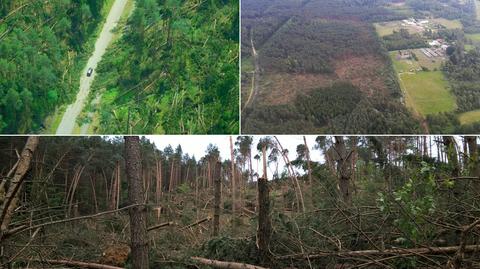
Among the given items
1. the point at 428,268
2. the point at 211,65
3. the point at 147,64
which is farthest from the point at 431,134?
the point at 147,64

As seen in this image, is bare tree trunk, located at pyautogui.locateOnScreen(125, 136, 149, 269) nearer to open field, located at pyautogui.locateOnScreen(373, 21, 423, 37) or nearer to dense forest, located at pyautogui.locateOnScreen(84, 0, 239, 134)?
dense forest, located at pyautogui.locateOnScreen(84, 0, 239, 134)

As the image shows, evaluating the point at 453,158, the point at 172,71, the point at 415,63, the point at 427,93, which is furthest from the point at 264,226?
the point at 415,63

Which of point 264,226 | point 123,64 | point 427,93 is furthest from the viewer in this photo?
point 123,64

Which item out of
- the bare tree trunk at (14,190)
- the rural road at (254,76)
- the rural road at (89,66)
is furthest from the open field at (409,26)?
the bare tree trunk at (14,190)

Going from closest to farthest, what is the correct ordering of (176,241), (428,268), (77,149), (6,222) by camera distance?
(6,222) < (428,268) < (176,241) < (77,149)

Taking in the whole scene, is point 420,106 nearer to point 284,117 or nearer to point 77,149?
point 284,117

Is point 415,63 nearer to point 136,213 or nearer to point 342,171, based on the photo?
point 342,171

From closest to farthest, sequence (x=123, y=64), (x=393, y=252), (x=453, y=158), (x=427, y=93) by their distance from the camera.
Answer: (x=393, y=252)
(x=453, y=158)
(x=427, y=93)
(x=123, y=64)
